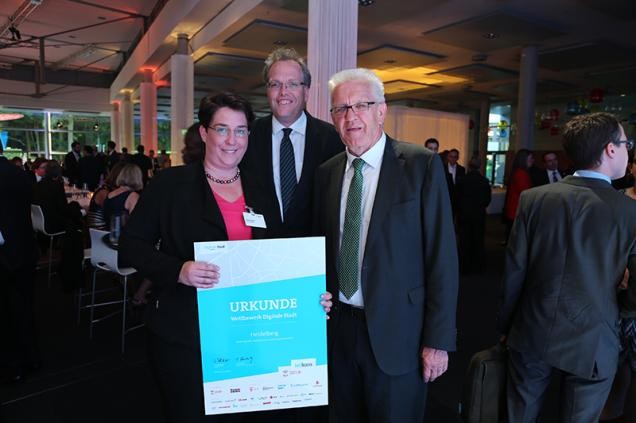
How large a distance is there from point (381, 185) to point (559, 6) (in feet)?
25.6

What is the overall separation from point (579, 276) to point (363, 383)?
0.95 m

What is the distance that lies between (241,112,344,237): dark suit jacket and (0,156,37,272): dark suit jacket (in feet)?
6.04

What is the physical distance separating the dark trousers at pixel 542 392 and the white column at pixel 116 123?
67.4 feet

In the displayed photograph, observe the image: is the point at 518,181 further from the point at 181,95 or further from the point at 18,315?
the point at 181,95

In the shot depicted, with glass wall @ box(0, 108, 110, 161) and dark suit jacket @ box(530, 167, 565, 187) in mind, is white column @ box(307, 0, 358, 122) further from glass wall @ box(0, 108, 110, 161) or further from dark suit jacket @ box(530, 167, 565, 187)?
glass wall @ box(0, 108, 110, 161)

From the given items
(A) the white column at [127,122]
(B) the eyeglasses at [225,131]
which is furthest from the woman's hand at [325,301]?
(A) the white column at [127,122]

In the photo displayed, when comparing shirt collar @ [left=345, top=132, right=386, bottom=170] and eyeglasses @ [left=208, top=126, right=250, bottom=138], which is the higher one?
eyeglasses @ [left=208, top=126, right=250, bottom=138]

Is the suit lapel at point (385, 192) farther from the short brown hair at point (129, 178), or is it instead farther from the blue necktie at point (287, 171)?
the short brown hair at point (129, 178)

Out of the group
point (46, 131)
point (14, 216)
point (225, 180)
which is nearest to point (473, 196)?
point (225, 180)

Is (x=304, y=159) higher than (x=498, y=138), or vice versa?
(x=498, y=138)

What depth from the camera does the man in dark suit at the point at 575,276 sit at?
1.70 meters

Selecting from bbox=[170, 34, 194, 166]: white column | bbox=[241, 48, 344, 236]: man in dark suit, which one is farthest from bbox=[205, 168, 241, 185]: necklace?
bbox=[170, 34, 194, 166]: white column

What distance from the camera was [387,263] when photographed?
4.67ft

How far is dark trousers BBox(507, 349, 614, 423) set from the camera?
1.75m
